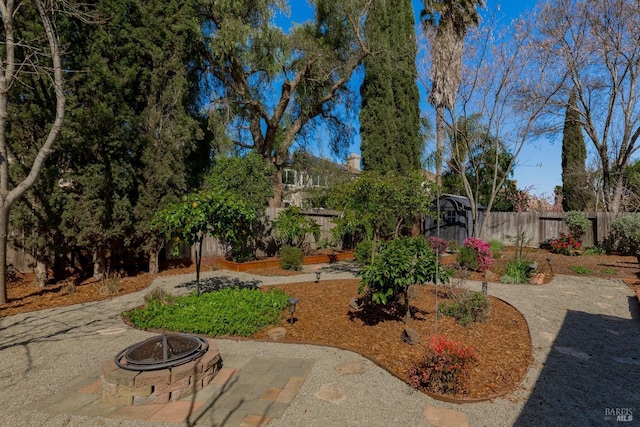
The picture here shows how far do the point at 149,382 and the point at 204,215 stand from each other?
3.01 m

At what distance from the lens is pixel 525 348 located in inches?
169

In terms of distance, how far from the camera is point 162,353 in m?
3.38

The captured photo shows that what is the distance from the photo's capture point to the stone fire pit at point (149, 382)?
9.69 ft

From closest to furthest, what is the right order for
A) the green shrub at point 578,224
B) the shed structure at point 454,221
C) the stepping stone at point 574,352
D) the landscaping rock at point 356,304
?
the stepping stone at point 574,352 < the landscaping rock at point 356,304 < the green shrub at point 578,224 < the shed structure at point 454,221

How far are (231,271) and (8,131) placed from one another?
5.94 meters

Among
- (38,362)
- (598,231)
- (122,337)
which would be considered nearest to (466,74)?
(598,231)

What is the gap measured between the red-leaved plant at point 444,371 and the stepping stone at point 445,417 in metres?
0.26

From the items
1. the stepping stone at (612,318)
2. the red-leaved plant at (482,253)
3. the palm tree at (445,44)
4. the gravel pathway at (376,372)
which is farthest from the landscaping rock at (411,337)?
the palm tree at (445,44)

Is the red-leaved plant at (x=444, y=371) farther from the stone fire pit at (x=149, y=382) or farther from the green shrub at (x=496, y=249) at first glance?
the green shrub at (x=496, y=249)

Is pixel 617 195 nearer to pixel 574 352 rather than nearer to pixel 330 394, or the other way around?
pixel 574 352

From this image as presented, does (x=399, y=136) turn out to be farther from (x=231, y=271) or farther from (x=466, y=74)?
(x=231, y=271)

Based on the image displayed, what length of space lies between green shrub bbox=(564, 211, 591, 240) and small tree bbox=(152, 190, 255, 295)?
13950mm

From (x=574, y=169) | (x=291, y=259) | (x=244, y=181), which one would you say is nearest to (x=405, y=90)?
(x=244, y=181)

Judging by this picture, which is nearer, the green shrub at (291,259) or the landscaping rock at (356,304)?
the landscaping rock at (356,304)
